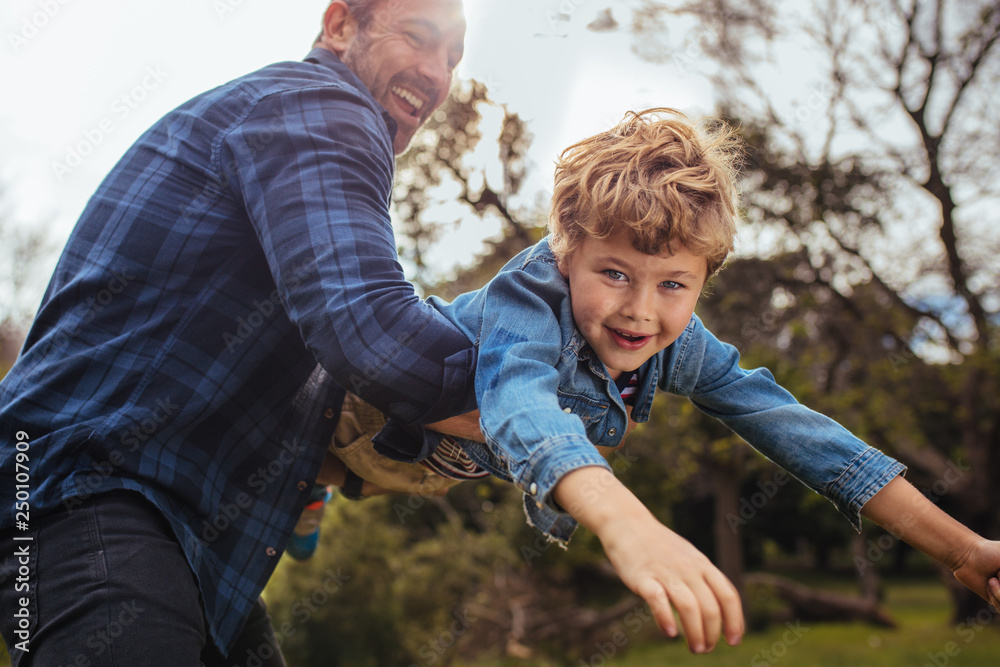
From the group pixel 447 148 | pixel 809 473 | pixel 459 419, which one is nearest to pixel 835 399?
pixel 447 148

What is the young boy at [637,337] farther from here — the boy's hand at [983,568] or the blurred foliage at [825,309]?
the blurred foliage at [825,309]

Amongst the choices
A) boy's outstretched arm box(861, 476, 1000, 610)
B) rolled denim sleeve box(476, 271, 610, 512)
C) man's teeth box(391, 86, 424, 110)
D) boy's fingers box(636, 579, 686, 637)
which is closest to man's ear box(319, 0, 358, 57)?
man's teeth box(391, 86, 424, 110)

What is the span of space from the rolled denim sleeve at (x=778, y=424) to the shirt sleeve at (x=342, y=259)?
599 mm

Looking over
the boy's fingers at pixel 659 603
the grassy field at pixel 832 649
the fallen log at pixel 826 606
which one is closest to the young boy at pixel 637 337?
the boy's fingers at pixel 659 603

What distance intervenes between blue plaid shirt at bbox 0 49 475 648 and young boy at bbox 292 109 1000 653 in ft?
0.53

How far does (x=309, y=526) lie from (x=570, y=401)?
1.24m

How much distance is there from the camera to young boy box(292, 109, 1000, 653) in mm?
1259

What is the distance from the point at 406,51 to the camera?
1.75 m

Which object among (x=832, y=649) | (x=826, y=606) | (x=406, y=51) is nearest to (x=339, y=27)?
(x=406, y=51)

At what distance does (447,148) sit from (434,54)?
10.3 ft

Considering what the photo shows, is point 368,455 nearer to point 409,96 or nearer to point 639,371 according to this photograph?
point 639,371

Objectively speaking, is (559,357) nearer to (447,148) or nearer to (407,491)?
(407,491)

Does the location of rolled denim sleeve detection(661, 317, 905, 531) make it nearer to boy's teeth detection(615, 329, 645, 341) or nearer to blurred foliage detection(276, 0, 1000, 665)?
boy's teeth detection(615, 329, 645, 341)

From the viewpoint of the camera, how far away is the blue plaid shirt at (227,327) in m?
1.22
